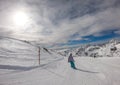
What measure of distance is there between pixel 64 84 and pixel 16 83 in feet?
9.11

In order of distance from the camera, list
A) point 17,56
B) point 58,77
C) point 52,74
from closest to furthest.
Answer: point 58,77
point 52,74
point 17,56

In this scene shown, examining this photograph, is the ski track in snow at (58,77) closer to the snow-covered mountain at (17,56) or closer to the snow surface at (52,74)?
the snow surface at (52,74)

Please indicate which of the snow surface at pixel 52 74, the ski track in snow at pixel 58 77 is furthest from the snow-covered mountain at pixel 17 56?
the ski track in snow at pixel 58 77

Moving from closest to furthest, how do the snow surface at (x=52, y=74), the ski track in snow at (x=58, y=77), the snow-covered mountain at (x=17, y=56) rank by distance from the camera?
1. the ski track in snow at (x=58, y=77)
2. the snow surface at (x=52, y=74)
3. the snow-covered mountain at (x=17, y=56)

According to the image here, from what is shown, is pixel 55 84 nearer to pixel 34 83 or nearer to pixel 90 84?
pixel 34 83

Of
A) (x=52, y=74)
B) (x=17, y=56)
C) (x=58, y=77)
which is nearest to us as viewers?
(x=58, y=77)

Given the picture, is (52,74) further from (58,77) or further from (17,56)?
(17,56)

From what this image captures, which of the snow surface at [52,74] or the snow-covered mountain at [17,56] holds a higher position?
the snow-covered mountain at [17,56]

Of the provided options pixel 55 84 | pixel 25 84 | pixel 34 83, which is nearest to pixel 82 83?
pixel 55 84

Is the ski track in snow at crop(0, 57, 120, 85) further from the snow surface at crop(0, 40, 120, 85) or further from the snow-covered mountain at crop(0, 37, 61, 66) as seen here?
the snow-covered mountain at crop(0, 37, 61, 66)

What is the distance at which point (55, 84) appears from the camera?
7.27 meters

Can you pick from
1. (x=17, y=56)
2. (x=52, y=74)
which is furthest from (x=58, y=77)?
(x=17, y=56)

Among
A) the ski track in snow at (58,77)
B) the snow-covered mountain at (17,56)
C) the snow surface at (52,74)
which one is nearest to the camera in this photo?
the ski track in snow at (58,77)

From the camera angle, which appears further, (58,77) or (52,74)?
(52,74)
